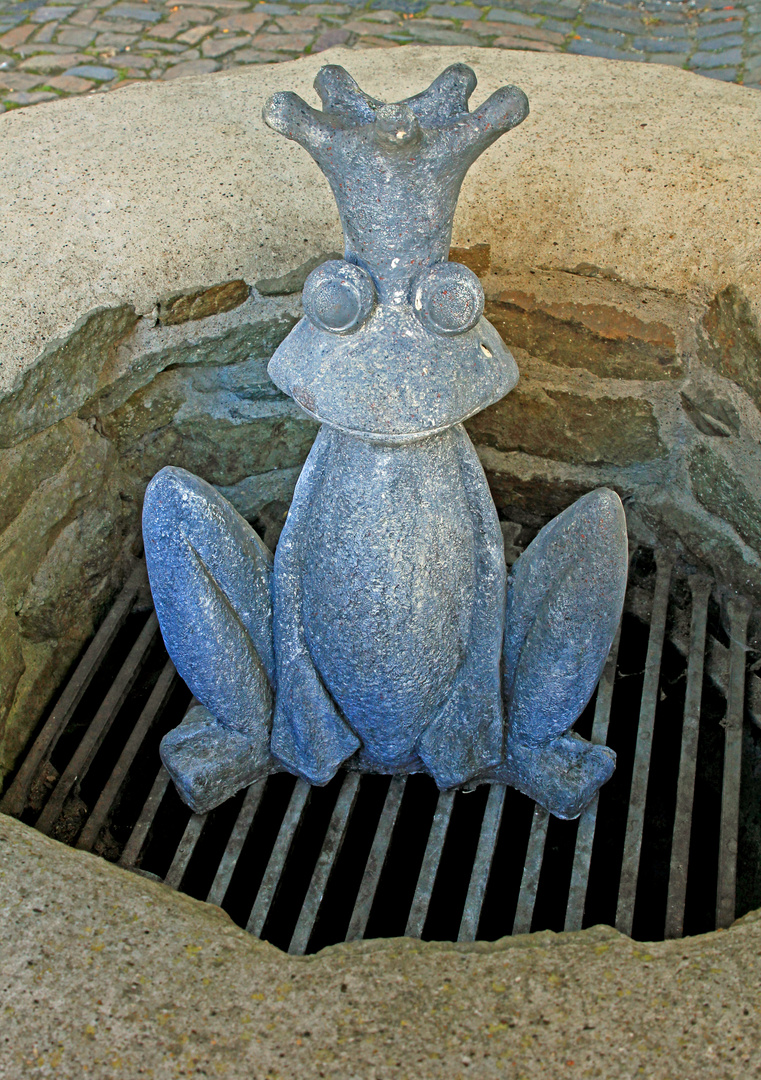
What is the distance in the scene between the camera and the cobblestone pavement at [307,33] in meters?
3.66

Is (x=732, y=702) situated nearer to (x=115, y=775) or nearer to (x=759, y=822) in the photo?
(x=759, y=822)

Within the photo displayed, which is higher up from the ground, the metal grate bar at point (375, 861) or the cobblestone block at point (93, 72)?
the cobblestone block at point (93, 72)

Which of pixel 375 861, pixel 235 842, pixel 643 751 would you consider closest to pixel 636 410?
pixel 643 751

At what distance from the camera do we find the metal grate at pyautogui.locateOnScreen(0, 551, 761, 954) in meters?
1.98

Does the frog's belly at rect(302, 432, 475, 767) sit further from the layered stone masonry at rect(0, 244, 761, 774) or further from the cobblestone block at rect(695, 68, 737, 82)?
the cobblestone block at rect(695, 68, 737, 82)

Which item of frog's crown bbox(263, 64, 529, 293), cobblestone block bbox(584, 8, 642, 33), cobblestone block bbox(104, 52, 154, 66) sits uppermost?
frog's crown bbox(263, 64, 529, 293)

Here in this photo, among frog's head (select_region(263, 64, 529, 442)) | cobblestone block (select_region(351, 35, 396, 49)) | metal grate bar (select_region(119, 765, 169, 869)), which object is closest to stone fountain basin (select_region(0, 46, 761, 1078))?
metal grate bar (select_region(119, 765, 169, 869))

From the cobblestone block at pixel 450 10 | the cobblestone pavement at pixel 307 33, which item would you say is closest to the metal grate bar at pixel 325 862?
the cobblestone pavement at pixel 307 33

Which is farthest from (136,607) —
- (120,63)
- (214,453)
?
(120,63)

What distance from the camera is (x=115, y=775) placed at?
2145mm

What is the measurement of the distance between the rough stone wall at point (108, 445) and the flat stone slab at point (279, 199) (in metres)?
0.09

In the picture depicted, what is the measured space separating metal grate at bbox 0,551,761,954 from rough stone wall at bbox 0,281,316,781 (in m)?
0.11

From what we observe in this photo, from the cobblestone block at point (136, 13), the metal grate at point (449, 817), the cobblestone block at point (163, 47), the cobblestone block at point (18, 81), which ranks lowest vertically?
the metal grate at point (449, 817)

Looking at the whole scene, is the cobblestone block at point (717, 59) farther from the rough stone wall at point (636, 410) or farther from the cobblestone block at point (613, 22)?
the rough stone wall at point (636, 410)
